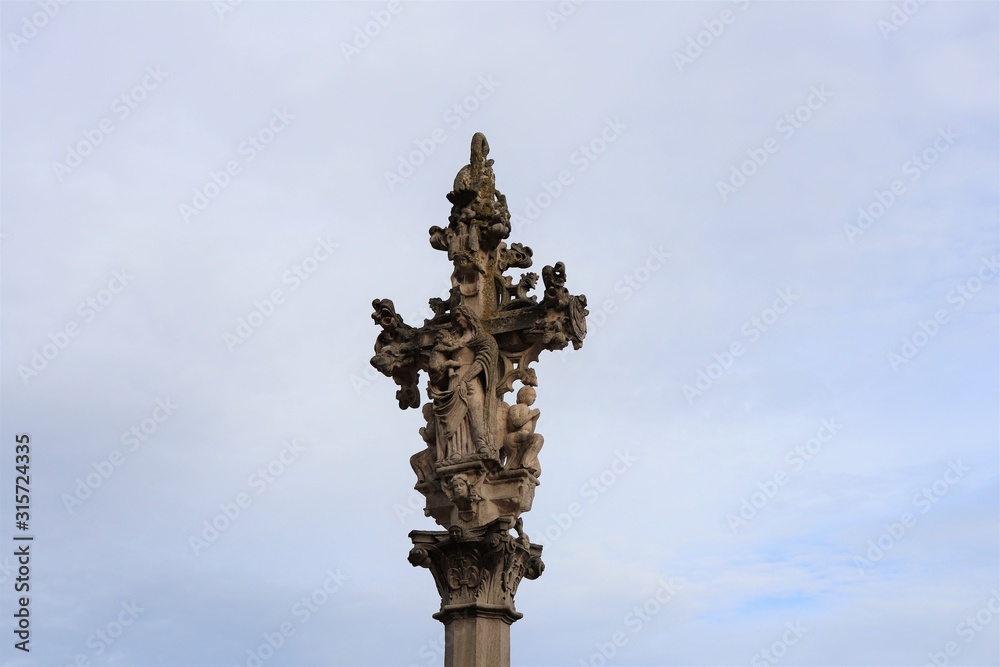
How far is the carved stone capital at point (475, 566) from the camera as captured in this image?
15500 millimetres

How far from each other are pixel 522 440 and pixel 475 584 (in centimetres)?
174

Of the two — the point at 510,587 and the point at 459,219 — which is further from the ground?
the point at 459,219

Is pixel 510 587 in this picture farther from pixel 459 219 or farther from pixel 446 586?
pixel 459 219

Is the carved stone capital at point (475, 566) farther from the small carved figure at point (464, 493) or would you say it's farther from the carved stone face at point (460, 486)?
the carved stone face at point (460, 486)

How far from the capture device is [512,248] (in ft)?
57.2

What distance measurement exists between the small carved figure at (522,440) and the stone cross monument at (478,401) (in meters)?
0.01

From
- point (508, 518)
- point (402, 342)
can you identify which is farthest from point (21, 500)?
point (508, 518)

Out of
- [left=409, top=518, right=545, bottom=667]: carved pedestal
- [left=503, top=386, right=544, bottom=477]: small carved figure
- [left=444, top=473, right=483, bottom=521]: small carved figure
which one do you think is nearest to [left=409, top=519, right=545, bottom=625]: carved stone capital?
[left=409, top=518, right=545, bottom=667]: carved pedestal

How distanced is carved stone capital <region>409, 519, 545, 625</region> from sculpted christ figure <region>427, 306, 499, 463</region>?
35.9 inches

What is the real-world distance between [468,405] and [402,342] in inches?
50.8

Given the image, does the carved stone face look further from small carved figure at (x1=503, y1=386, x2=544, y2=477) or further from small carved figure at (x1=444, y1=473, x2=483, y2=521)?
small carved figure at (x1=503, y1=386, x2=544, y2=477)

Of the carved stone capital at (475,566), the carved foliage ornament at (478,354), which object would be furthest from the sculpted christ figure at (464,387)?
the carved stone capital at (475,566)

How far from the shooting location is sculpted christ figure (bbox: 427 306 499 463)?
52.7 feet

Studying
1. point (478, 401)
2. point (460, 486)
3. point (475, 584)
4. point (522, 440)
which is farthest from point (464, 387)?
point (475, 584)
